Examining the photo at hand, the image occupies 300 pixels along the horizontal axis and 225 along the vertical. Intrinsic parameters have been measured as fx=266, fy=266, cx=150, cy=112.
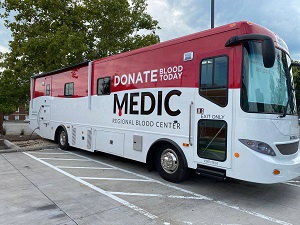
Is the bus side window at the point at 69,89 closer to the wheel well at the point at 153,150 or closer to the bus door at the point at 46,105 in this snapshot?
the bus door at the point at 46,105

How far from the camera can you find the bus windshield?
466cm

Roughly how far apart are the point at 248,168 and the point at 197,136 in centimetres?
118

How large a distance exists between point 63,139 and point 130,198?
611cm

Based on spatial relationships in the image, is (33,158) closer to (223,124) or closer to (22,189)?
(22,189)

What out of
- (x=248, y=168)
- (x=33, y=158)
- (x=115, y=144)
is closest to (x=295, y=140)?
(x=248, y=168)

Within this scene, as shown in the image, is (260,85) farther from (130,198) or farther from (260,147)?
(130,198)

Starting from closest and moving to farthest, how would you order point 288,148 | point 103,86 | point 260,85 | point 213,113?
point 260,85, point 288,148, point 213,113, point 103,86

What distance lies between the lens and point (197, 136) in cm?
535

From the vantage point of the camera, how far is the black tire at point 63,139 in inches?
393

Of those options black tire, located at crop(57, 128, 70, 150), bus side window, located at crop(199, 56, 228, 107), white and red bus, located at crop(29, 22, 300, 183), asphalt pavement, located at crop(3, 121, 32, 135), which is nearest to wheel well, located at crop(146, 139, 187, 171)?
white and red bus, located at crop(29, 22, 300, 183)

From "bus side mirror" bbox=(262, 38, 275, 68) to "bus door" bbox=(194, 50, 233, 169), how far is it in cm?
63

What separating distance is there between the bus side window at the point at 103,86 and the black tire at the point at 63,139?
9.29ft

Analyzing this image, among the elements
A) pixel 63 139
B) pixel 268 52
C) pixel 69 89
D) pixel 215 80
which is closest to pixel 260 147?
pixel 215 80

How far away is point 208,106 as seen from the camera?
5191 mm
